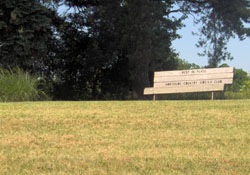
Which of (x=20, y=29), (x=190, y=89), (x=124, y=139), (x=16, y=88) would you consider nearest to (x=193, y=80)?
(x=190, y=89)

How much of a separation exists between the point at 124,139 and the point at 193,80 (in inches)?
247

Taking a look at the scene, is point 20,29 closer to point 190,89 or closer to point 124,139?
point 190,89

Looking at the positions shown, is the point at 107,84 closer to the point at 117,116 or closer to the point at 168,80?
the point at 168,80

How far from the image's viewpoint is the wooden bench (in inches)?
456

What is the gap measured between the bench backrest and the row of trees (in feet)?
12.0

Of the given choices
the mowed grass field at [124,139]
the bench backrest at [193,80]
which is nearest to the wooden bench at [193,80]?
the bench backrest at [193,80]

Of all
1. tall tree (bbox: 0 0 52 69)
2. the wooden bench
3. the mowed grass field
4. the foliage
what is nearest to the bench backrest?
the wooden bench

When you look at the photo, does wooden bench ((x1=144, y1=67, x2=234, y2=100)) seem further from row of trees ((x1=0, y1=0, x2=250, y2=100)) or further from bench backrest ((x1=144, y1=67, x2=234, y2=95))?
row of trees ((x1=0, y1=0, x2=250, y2=100))

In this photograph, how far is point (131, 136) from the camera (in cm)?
604

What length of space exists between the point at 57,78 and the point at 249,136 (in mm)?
12405

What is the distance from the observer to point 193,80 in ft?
38.6

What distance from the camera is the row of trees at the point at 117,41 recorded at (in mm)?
15602

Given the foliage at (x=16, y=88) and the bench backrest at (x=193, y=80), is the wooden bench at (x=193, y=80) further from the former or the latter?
the foliage at (x=16, y=88)

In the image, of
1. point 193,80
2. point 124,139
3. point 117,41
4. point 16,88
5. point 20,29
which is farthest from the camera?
point 117,41
